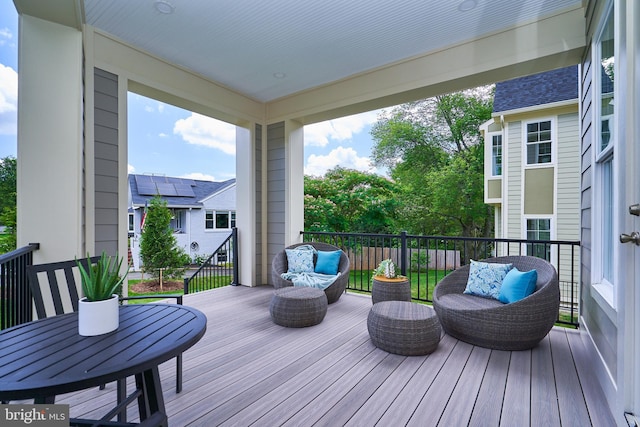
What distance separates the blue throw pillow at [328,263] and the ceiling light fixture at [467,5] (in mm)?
3119

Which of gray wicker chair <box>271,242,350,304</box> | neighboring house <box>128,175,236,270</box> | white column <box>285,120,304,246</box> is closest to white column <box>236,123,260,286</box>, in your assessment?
white column <box>285,120,304,246</box>

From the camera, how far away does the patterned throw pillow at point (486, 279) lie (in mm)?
2973

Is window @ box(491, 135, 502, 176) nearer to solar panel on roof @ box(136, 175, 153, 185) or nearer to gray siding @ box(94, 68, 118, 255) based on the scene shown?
gray siding @ box(94, 68, 118, 255)

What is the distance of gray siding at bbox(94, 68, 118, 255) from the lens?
3.21 metres

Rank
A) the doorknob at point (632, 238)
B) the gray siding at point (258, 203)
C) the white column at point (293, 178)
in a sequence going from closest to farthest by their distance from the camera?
the doorknob at point (632, 238)
the white column at point (293, 178)
the gray siding at point (258, 203)

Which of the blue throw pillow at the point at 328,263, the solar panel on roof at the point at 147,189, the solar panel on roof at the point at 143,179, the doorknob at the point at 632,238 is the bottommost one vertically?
the blue throw pillow at the point at 328,263

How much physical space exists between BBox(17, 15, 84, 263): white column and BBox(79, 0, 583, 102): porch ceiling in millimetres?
620

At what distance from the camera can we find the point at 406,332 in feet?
8.12

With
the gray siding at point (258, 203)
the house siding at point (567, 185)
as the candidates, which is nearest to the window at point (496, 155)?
the house siding at point (567, 185)

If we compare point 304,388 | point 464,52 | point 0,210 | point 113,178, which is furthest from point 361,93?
point 0,210

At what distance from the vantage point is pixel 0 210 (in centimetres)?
336

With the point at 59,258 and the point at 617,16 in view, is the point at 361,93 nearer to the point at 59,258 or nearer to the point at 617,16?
the point at 617,16

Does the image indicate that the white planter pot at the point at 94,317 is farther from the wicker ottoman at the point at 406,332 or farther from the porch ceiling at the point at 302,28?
the porch ceiling at the point at 302,28

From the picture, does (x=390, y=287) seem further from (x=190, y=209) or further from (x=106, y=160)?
(x=190, y=209)
